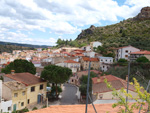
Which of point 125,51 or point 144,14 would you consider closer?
point 125,51

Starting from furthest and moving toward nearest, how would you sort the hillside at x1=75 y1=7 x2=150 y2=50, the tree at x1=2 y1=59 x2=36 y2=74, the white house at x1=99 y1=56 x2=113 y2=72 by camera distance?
1. the hillside at x1=75 y1=7 x2=150 y2=50
2. the white house at x1=99 y1=56 x2=113 y2=72
3. the tree at x1=2 y1=59 x2=36 y2=74

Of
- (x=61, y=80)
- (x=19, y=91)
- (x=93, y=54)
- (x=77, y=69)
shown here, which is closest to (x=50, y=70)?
(x=61, y=80)

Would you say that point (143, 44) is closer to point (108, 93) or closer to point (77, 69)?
point (77, 69)

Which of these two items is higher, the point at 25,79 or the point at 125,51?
the point at 125,51

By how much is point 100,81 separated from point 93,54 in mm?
31643

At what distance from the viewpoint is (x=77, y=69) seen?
47.2 meters

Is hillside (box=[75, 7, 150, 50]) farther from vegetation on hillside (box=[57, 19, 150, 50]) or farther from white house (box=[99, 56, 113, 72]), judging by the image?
white house (box=[99, 56, 113, 72])

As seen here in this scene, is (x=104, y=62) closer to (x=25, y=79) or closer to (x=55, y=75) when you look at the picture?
(x=55, y=75)

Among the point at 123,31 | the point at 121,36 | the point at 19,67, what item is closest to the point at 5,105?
the point at 19,67

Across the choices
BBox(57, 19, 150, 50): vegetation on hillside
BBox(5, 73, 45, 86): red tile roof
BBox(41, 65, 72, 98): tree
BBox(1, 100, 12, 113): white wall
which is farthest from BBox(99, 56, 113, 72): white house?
BBox(1, 100, 12, 113): white wall

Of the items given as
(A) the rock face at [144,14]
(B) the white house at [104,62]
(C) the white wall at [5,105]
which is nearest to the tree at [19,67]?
(C) the white wall at [5,105]

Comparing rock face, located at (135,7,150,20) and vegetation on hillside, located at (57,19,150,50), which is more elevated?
rock face, located at (135,7,150,20)

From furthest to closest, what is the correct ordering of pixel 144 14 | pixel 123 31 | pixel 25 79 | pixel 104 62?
1. pixel 144 14
2. pixel 123 31
3. pixel 104 62
4. pixel 25 79

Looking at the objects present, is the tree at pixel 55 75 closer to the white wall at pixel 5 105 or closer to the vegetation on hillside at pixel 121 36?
the white wall at pixel 5 105
